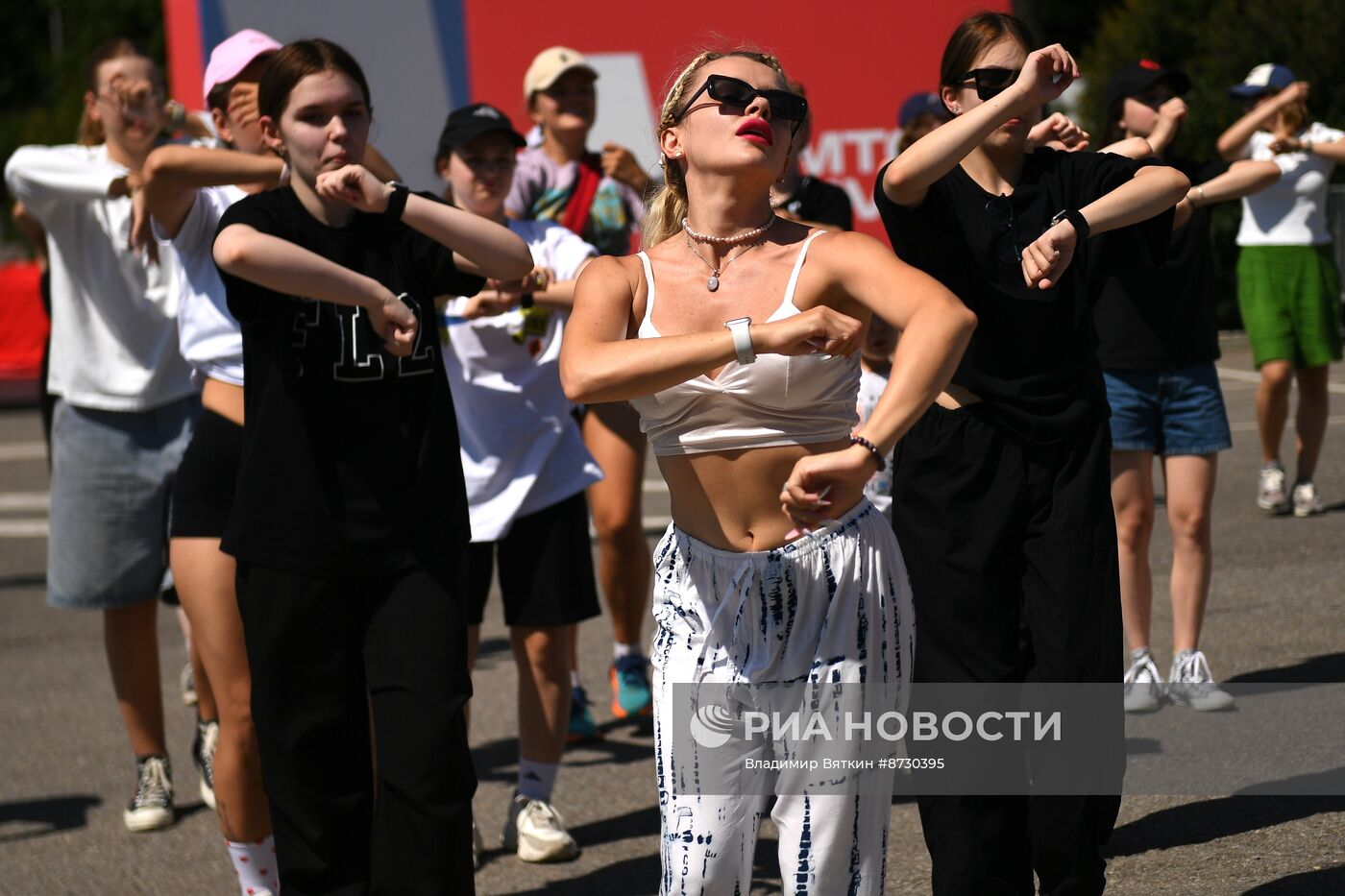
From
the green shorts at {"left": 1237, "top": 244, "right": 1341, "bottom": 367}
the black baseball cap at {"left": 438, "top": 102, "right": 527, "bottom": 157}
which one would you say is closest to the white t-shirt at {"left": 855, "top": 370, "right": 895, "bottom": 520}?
the black baseball cap at {"left": 438, "top": 102, "right": 527, "bottom": 157}

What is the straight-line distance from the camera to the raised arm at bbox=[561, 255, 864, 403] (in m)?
2.92

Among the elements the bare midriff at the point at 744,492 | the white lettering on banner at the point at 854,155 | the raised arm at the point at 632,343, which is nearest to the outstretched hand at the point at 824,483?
the raised arm at the point at 632,343

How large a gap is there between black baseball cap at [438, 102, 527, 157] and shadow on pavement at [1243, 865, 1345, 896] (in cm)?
304

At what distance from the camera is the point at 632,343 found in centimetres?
312

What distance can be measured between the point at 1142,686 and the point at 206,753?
11.0 feet

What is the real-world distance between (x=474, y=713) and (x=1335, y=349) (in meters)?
5.38

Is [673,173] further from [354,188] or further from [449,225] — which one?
[354,188]

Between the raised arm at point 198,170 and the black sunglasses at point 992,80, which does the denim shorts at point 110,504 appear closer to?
the raised arm at point 198,170

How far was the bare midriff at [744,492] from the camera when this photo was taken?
3.27m

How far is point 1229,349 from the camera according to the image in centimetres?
1844

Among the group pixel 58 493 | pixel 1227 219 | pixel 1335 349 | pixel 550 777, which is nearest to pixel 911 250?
pixel 550 777

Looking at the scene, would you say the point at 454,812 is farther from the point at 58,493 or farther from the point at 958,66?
the point at 58,493

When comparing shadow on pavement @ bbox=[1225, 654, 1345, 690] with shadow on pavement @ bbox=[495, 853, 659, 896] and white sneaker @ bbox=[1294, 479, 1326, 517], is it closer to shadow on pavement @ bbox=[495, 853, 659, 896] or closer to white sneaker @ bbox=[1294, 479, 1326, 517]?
shadow on pavement @ bbox=[495, 853, 659, 896]

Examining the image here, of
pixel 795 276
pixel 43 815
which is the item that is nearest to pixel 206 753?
pixel 43 815
